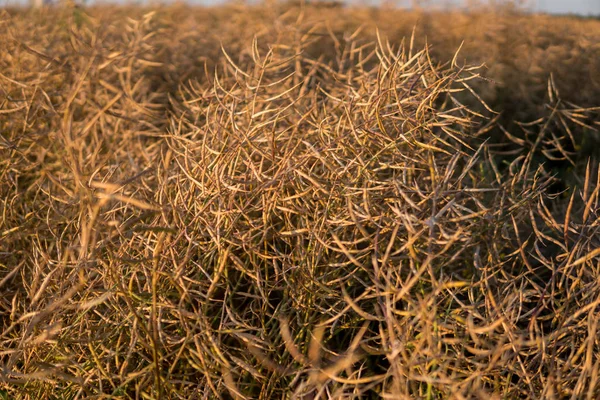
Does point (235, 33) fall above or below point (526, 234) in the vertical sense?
above

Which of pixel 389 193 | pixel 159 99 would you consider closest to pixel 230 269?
pixel 389 193

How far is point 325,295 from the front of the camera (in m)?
1.00

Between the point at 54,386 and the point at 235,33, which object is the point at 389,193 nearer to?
the point at 54,386

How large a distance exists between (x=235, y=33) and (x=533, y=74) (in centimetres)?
118

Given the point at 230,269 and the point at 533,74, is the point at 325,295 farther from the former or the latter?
the point at 533,74

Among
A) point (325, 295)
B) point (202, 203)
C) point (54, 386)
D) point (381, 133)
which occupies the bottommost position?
point (54, 386)

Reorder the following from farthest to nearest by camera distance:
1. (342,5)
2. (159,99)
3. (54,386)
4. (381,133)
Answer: (342,5) → (159,99) → (381,133) → (54,386)

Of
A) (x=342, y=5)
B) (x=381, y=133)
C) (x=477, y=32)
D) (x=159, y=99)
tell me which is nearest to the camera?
(x=381, y=133)

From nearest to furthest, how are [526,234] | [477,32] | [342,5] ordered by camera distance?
[526,234] < [477,32] < [342,5]

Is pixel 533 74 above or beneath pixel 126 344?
above

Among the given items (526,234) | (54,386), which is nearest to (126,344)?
(54,386)

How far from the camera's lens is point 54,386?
0.96 meters

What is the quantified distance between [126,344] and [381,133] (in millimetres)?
533

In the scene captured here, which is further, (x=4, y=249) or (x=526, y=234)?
(x=526, y=234)
